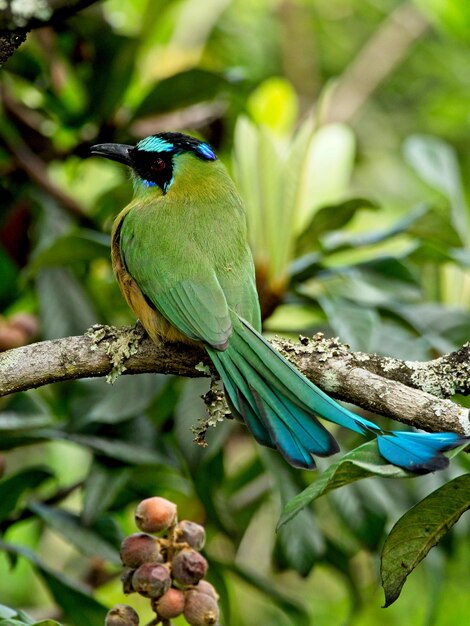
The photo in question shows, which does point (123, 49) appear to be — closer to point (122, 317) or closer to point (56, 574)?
point (122, 317)

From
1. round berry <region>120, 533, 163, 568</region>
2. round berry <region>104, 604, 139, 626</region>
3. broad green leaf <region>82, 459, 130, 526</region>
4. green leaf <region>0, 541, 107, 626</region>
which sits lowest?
green leaf <region>0, 541, 107, 626</region>

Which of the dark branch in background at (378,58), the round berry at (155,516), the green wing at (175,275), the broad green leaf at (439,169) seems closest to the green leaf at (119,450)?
the green wing at (175,275)

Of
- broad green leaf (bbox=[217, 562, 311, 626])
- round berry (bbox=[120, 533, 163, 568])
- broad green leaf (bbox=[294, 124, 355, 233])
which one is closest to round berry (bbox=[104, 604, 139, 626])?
round berry (bbox=[120, 533, 163, 568])

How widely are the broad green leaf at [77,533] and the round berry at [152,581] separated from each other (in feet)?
2.12

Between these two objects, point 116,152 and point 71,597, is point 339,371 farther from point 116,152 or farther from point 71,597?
point 116,152

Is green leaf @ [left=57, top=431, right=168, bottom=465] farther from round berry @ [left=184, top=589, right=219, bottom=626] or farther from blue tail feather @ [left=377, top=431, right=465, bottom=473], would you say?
blue tail feather @ [left=377, top=431, right=465, bottom=473]

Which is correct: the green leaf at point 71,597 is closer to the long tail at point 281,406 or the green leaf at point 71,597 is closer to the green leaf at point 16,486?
the green leaf at point 16,486

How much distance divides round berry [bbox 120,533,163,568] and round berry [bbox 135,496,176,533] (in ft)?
0.07

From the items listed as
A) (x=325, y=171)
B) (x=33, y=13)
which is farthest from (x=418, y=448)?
(x=325, y=171)

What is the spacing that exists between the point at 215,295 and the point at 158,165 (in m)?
0.60

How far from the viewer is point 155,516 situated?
1.77 m

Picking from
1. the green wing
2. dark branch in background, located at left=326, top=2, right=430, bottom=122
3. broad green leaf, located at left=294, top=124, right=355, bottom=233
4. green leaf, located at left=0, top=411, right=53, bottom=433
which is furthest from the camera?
dark branch in background, located at left=326, top=2, right=430, bottom=122

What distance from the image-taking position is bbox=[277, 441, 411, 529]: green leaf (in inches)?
56.5

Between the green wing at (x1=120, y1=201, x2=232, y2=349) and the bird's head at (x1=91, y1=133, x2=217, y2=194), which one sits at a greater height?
the bird's head at (x1=91, y1=133, x2=217, y2=194)
